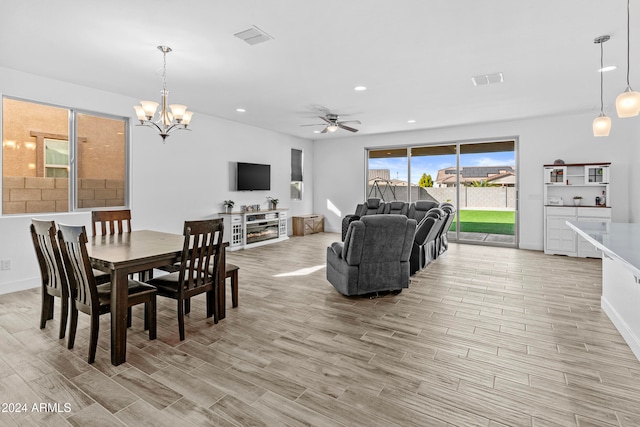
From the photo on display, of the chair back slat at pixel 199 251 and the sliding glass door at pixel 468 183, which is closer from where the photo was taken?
the chair back slat at pixel 199 251

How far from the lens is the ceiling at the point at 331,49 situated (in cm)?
284

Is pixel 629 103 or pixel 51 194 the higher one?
→ pixel 629 103

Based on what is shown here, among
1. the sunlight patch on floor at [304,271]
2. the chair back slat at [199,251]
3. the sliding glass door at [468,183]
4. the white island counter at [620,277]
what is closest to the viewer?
the white island counter at [620,277]

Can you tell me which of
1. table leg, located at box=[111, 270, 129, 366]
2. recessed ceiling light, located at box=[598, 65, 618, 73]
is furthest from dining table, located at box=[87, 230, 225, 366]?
recessed ceiling light, located at box=[598, 65, 618, 73]

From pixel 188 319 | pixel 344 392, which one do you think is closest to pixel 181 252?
pixel 188 319

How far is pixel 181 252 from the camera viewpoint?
287 cm

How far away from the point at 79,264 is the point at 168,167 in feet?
13.0

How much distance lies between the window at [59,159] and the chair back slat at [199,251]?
123 inches


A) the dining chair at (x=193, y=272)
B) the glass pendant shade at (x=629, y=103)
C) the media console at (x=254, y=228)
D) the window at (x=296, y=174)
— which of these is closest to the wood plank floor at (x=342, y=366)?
the dining chair at (x=193, y=272)

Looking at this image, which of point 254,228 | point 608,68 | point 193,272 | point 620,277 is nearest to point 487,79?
point 608,68

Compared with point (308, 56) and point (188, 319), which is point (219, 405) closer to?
point (188, 319)

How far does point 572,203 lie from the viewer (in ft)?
22.2

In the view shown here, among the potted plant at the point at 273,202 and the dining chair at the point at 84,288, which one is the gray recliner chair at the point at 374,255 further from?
the potted plant at the point at 273,202

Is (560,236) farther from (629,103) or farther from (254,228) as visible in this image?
(254,228)
